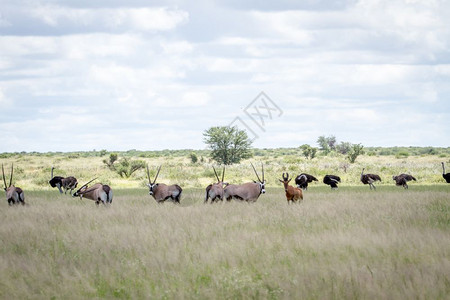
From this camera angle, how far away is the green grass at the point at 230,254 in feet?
27.0

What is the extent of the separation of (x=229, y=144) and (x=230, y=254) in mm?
65483

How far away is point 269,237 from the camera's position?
42.1ft

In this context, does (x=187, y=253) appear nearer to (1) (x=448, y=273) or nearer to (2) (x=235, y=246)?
(2) (x=235, y=246)

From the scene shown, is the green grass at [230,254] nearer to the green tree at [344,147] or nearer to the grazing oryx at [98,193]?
the grazing oryx at [98,193]

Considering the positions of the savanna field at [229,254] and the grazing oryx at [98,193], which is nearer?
the savanna field at [229,254]

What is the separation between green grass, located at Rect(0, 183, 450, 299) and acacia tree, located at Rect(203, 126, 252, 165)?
5716 cm

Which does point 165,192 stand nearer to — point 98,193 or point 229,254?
point 98,193

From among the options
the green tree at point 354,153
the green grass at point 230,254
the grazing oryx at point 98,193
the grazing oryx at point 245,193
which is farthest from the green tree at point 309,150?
the green grass at point 230,254

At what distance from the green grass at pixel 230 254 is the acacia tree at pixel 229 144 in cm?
5716

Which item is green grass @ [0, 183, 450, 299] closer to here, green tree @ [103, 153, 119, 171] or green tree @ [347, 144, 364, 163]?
green tree @ [103, 153, 119, 171]

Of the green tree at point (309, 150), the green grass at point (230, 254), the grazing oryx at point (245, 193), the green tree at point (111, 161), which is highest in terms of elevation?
the green tree at point (309, 150)

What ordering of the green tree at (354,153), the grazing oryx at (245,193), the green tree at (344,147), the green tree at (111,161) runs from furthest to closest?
1. the green tree at (344,147)
2. the green tree at (354,153)
3. the green tree at (111,161)
4. the grazing oryx at (245,193)

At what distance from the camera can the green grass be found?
823 cm

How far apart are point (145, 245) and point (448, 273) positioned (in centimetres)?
678
